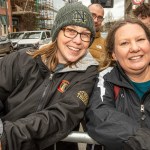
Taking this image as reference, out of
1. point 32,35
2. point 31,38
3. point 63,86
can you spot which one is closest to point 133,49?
point 63,86

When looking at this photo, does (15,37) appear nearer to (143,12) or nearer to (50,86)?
(143,12)

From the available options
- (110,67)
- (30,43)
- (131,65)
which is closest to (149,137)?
(131,65)

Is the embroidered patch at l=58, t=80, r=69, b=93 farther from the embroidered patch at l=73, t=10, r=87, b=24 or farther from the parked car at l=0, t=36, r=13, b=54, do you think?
the parked car at l=0, t=36, r=13, b=54

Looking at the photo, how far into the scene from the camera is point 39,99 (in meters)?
2.39

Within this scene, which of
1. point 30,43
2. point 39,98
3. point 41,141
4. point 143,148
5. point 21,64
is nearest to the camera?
point 143,148

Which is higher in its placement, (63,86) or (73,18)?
(73,18)

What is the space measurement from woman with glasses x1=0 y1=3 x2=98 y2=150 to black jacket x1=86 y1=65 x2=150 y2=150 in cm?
10

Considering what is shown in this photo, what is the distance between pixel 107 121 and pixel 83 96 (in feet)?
1.03

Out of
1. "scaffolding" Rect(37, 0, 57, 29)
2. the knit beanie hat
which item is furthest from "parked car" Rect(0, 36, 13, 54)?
"scaffolding" Rect(37, 0, 57, 29)

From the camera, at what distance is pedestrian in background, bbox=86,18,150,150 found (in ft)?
6.75

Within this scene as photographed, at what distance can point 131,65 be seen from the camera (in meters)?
2.41

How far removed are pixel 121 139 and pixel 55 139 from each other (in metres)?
0.50

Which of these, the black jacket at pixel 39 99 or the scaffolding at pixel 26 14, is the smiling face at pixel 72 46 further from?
the scaffolding at pixel 26 14

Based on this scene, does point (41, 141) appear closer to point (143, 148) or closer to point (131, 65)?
point (143, 148)
